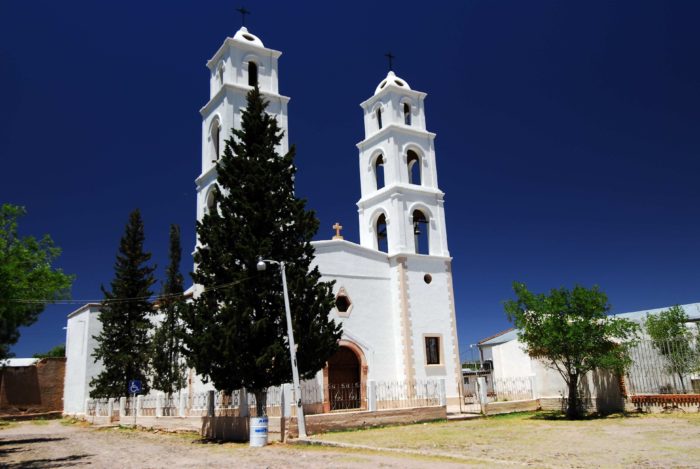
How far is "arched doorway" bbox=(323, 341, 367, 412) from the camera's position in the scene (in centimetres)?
2248

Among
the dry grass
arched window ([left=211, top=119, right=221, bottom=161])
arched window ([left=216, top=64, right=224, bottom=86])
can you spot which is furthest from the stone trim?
arched window ([left=216, top=64, right=224, bottom=86])

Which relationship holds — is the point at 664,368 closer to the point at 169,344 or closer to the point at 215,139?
the point at 215,139

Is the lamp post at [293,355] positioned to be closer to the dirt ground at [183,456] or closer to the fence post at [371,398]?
the dirt ground at [183,456]

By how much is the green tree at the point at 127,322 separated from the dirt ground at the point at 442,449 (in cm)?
1172

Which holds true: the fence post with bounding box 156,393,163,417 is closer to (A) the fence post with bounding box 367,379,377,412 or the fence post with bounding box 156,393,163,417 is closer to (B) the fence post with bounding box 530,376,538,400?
(A) the fence post with bounding box 367,379,377,412

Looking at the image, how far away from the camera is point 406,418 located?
19.7 m

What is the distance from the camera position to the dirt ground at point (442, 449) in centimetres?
1023

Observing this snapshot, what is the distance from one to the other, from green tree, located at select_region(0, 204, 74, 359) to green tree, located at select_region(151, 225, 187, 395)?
6.50 metres

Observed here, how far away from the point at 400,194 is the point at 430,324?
20.0 ft

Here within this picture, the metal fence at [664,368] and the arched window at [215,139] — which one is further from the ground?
the arched window at [215,139]

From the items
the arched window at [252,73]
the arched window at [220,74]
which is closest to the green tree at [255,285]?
the arched window at [252,73]

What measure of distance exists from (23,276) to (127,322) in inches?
572

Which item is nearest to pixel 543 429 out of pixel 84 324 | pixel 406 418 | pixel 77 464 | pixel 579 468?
pixel 406 418

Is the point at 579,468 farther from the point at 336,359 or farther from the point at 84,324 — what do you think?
the point at 84,324
